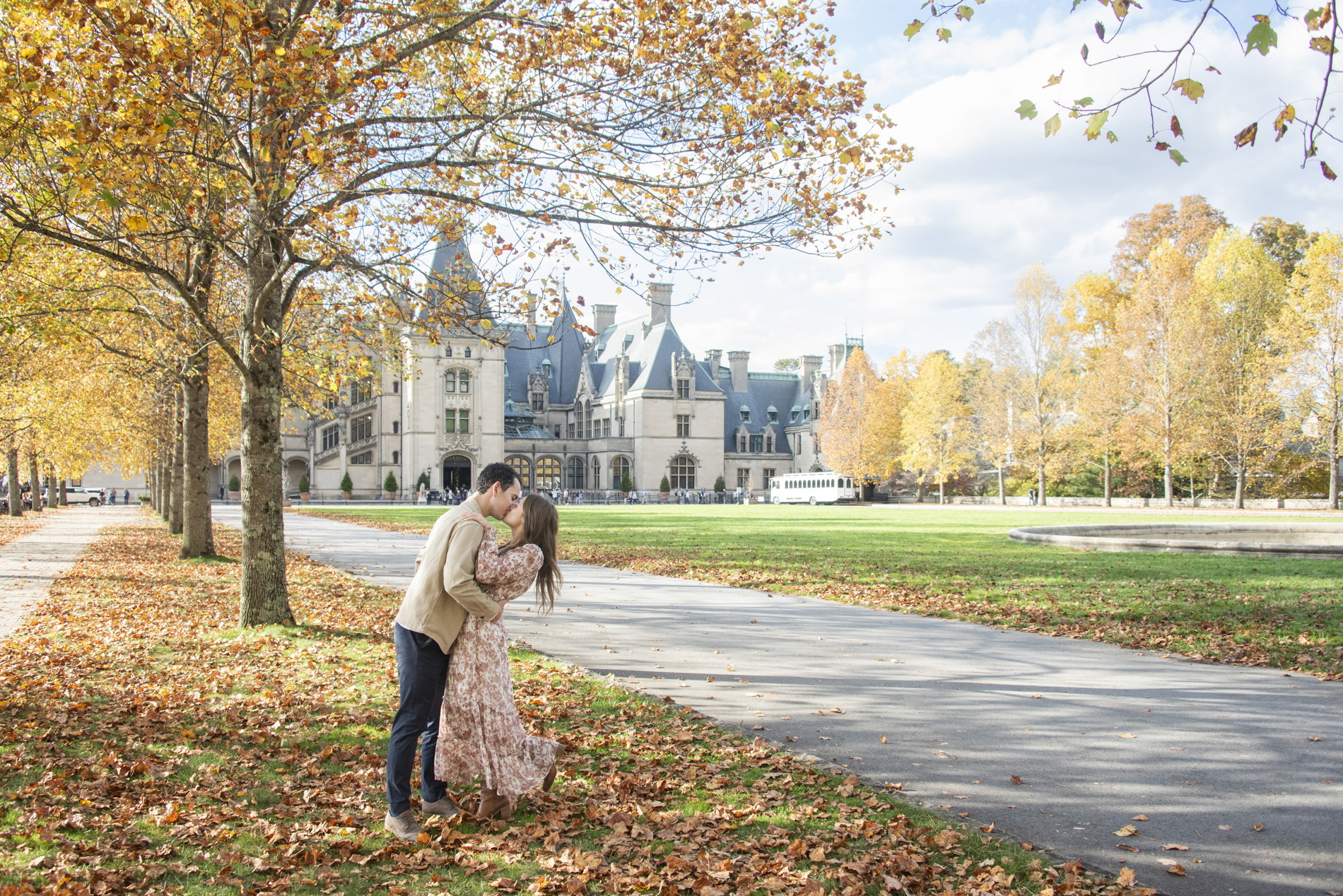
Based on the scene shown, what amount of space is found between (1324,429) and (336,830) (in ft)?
159

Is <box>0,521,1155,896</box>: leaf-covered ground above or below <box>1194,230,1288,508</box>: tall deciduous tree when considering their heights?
below

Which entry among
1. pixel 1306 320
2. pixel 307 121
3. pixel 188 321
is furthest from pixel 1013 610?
pixel 1306 320

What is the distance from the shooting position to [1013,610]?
38.3ft

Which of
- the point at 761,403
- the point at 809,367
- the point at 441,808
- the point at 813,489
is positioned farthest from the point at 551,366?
the point at 441,808

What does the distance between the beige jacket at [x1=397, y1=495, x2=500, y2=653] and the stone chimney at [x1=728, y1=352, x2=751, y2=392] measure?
8425 cm

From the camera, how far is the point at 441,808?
4895 millimetres

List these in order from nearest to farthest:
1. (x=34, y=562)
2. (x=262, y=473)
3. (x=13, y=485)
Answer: (x=262, y=473) < (x=34, y=562) < (x=13, y=485)

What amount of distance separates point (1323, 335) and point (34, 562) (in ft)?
159

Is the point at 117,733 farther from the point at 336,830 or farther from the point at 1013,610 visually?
the point at 1013,610

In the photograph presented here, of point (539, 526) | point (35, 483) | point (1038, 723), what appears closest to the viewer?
point (539, 526)

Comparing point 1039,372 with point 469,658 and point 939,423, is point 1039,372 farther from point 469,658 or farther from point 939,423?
point 469,658

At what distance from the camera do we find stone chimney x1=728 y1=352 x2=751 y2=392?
8850 centimetres

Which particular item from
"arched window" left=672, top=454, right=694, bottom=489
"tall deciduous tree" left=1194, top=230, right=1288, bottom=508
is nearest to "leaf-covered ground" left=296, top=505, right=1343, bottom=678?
"tall deciduous tree" left=1194, top=230, right=1288, bottom=508

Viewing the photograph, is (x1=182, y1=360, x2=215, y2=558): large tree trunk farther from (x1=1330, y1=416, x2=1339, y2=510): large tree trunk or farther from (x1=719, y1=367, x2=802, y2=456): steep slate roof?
(x1=719, y1=367, x2=802, y2=456): steep slate roof
